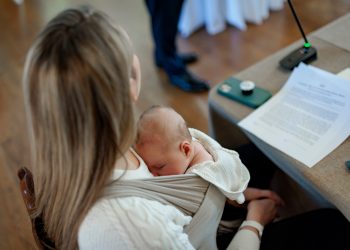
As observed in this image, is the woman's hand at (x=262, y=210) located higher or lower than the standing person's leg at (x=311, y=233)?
higher

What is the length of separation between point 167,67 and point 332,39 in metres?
1.26

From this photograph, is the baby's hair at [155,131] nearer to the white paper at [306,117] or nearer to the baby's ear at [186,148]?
the baby's ear at [186,148]

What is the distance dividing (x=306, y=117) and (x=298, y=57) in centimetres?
25

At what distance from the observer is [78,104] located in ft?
2.00

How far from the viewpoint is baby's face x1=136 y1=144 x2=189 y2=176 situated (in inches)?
35.3

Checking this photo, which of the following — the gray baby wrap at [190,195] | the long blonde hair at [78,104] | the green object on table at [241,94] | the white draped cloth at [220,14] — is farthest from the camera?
the white draped cloth at [220,14]

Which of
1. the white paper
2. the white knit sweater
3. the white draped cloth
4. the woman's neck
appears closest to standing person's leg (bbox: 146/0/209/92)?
the white draped cloth

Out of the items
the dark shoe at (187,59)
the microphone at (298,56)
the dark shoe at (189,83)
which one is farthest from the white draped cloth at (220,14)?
the microphone at (298,56)

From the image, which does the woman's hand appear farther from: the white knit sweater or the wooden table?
the white knit sweater

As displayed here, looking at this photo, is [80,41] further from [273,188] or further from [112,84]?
[273,188]

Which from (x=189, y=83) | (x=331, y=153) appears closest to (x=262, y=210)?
(x=331, y=153)

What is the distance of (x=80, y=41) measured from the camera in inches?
24.1

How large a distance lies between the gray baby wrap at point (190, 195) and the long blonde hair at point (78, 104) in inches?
2.2

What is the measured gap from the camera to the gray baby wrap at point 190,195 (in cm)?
71
